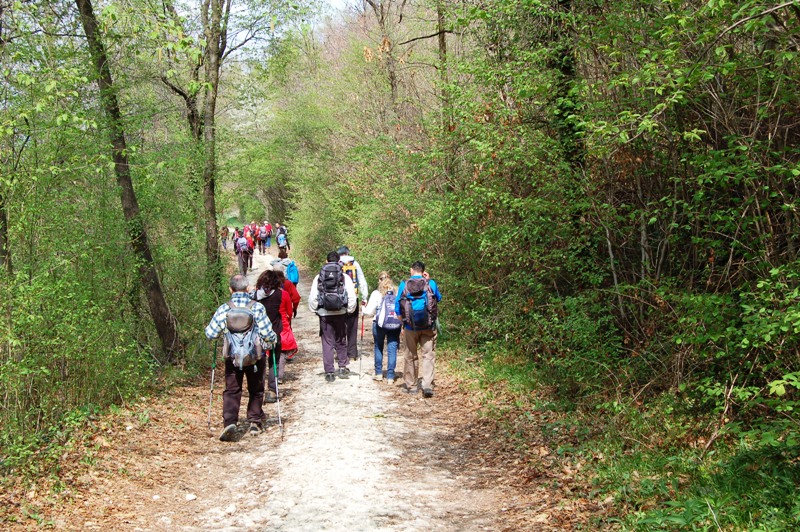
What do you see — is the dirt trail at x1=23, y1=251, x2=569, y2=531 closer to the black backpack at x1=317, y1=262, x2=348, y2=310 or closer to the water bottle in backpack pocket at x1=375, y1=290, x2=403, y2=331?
the water bottle in backpack pocket at x1=375, y1=290, x2=403, y2=331

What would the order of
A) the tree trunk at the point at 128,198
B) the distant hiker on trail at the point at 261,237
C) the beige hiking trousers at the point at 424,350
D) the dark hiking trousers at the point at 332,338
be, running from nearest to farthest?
the tree trunk at the point at 128,198 < the beige hiking trousers at the point at 424,350 < the dark hiking trousers at the point at 332,338 < the distant hiker on trail at the point at 261,237

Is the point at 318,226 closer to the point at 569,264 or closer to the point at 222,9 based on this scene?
the point at 222,9

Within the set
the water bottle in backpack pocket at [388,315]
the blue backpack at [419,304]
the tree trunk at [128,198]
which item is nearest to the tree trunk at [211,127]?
the tree trunk at [128,198]

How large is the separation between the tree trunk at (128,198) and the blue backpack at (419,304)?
3.99m

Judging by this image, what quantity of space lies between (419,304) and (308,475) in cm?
369

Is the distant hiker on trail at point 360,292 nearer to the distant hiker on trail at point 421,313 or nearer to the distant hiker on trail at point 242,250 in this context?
the distant hiker on trail at point 421,313

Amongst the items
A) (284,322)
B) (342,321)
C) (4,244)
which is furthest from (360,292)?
(4,244)

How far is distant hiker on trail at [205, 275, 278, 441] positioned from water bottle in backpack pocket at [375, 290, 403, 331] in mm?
2957

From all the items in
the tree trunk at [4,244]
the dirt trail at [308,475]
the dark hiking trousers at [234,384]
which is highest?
the tree trunk at [4,244]

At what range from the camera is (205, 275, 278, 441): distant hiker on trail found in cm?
789

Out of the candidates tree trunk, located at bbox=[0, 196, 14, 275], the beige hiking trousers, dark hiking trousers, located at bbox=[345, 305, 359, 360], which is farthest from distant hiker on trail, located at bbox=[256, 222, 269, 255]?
tree trunk, located at bbox=[0, 196, 14, 275]

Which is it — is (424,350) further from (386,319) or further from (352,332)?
(352,332)

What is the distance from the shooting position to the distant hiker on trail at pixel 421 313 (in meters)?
9.89

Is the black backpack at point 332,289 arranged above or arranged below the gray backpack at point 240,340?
above
